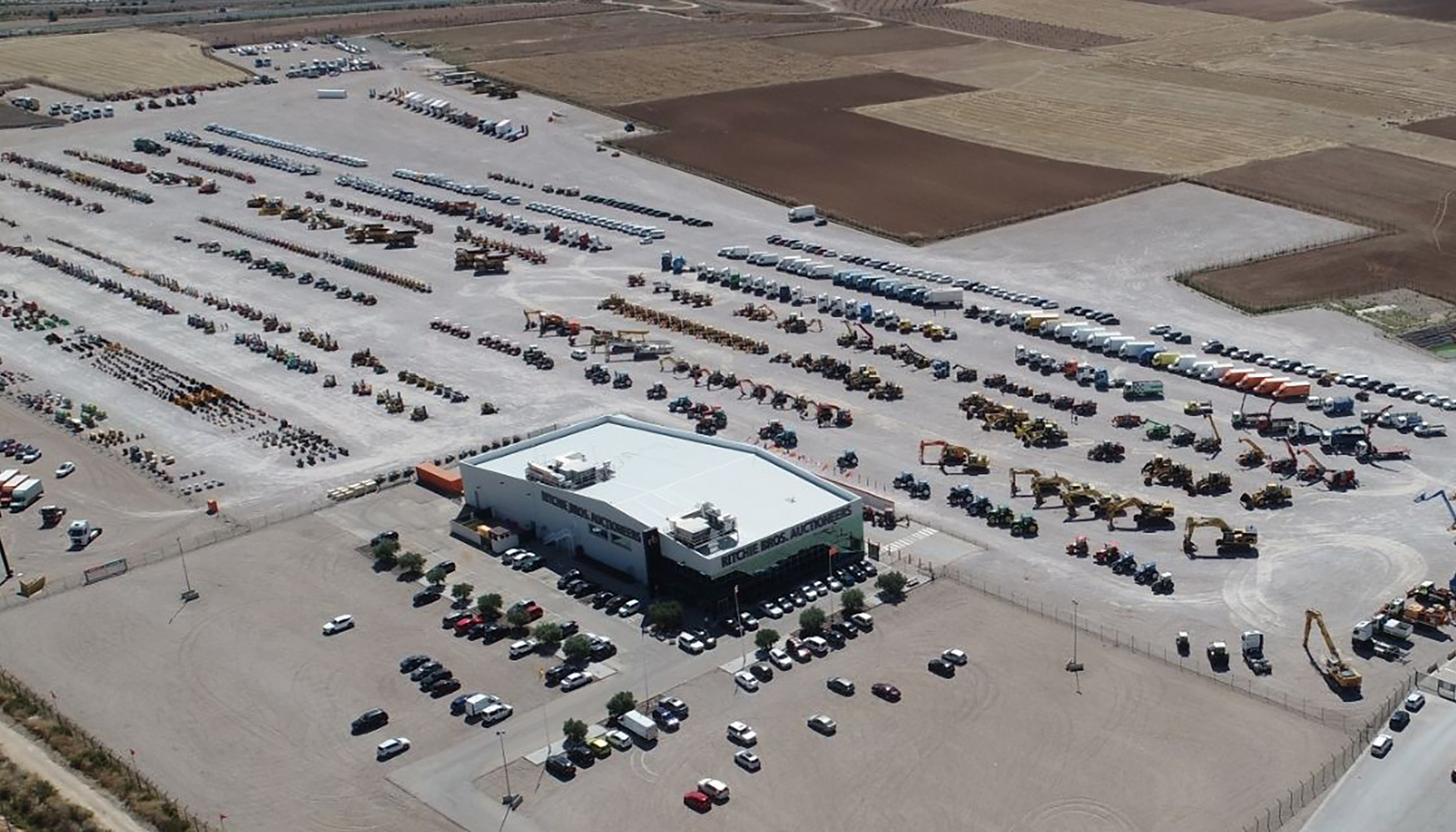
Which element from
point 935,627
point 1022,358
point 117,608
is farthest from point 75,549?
point 1022,358

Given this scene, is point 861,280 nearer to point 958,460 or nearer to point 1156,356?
point 1156,356

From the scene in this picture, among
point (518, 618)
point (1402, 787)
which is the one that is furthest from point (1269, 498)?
point (518, 618)

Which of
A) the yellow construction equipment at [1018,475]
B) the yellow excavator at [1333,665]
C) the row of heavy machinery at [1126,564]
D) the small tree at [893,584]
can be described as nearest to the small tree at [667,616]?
the small tree at [893,584]

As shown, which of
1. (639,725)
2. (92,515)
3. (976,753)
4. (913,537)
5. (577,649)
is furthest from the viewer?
(92,515)

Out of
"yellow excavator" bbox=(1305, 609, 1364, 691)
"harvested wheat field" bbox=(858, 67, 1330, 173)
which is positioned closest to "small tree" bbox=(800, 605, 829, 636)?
"yellow excavator" bbox=(1305, 609, 1364, 691)

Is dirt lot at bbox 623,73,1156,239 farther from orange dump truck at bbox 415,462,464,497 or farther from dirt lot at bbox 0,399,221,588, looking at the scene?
dirt lot at bbox 0,399,221,588

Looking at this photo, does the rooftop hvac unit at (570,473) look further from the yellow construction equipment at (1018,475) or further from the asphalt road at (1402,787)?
the asphalt road at (1402,787)

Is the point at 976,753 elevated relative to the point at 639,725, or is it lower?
lower

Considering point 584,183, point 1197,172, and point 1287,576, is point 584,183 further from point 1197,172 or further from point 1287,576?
point 1287,576
